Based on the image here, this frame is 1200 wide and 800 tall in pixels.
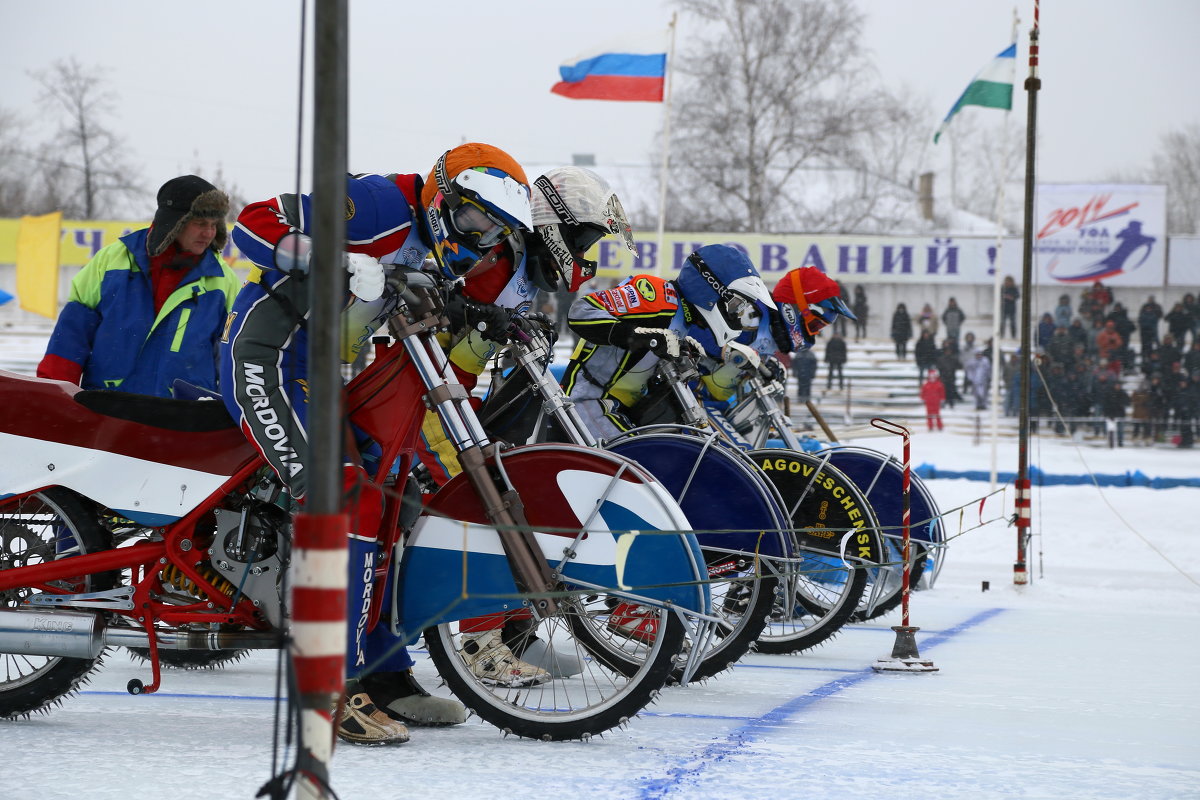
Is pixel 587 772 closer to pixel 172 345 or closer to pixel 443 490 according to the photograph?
pixel 443 490

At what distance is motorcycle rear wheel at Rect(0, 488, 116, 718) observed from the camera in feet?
14.4

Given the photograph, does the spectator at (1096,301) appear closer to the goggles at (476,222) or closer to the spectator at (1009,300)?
the spectator at (1009,300)

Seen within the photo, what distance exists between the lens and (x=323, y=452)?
236cm

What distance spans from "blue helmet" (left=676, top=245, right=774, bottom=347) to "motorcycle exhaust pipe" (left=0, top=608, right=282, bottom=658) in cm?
336

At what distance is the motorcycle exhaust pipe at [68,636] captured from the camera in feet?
13.6

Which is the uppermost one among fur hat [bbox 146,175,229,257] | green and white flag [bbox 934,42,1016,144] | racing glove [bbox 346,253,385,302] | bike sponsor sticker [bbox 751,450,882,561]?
green and white flag [bbox 934,42,1016,144]

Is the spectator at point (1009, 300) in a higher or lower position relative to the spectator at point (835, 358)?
higher

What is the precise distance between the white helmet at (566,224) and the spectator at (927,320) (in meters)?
18.9

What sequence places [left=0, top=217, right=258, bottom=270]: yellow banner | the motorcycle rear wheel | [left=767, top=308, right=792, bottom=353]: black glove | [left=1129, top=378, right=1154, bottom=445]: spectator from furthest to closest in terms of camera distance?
[left=0, top=217, right=258, bottom=270]: yellow banner, [left=1129, top=378, right=1154, bottom=445]: spectator, [left=767, top=308, right=792, bottom=353]: black glove, the motorcycle rear wheel

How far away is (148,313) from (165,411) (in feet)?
4.77

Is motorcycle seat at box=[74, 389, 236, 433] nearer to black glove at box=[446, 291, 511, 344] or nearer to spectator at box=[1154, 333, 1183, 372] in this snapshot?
black glove at box=[446, 291, 511, 344]

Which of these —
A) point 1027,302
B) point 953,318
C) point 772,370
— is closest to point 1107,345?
point 953,318

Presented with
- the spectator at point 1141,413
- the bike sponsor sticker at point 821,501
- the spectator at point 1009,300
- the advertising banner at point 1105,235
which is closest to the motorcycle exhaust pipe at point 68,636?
the bike sponsor sticker at point 821,501

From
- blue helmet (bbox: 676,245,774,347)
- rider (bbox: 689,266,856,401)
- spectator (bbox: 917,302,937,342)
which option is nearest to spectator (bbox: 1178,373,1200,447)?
spectator (bbox: 917,302,937,342)
